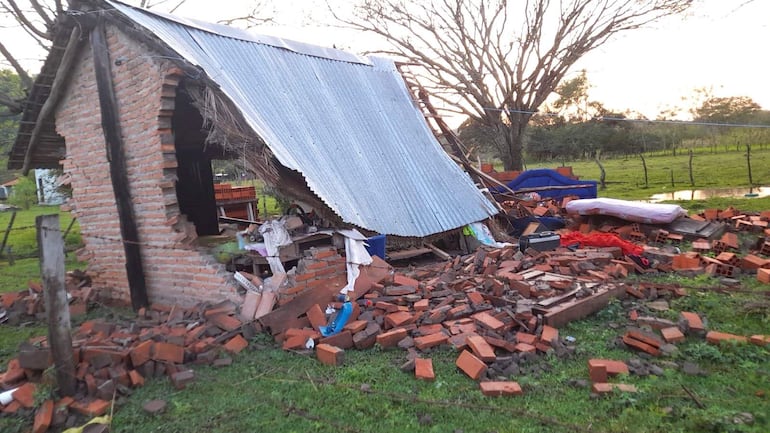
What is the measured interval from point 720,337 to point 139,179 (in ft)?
22.9

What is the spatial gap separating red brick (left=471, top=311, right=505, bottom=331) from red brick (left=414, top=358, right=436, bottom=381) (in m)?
0.83

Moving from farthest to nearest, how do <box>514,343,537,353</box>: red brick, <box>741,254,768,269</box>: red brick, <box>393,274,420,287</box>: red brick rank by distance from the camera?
1. <box>741,254,768,269</box>: red brick
2. <box>393,274,420,287</box>: red brick
3. <box>514,343,537,353</box>: red brick

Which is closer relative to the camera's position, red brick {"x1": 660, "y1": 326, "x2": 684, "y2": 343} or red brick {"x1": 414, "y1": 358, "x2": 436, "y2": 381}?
red brick {"x1": 414, "y1": 358, "x2": 436, "y2": 381}

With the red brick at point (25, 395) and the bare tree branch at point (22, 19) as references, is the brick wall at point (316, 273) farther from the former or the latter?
the bare tree branch at point (22, 19)

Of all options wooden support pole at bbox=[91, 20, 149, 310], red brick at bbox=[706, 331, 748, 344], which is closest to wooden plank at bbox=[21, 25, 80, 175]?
wooden support pole at bbox=[91, 20, 149, 310]

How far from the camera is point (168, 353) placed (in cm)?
450

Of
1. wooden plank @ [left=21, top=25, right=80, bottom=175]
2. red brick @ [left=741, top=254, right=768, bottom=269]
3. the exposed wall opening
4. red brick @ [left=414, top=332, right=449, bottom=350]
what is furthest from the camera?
the exposed wall opening

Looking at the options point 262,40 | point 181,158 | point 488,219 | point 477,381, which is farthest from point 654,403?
point 181,158

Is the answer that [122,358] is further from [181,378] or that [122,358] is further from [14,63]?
[14,63]

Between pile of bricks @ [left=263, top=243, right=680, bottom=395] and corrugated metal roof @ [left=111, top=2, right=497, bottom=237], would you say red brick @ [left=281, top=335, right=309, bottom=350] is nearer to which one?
pile of bricks @ [left=263, top=243, right=680, bottom=395]

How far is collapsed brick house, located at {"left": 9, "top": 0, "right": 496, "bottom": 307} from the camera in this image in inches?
235

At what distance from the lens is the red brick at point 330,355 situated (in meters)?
4.45

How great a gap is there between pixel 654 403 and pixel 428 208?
16.9 ft

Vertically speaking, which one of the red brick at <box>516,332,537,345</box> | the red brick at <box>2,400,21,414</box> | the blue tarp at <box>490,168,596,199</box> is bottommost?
the red brick at <box>516,332,537,345</box>
